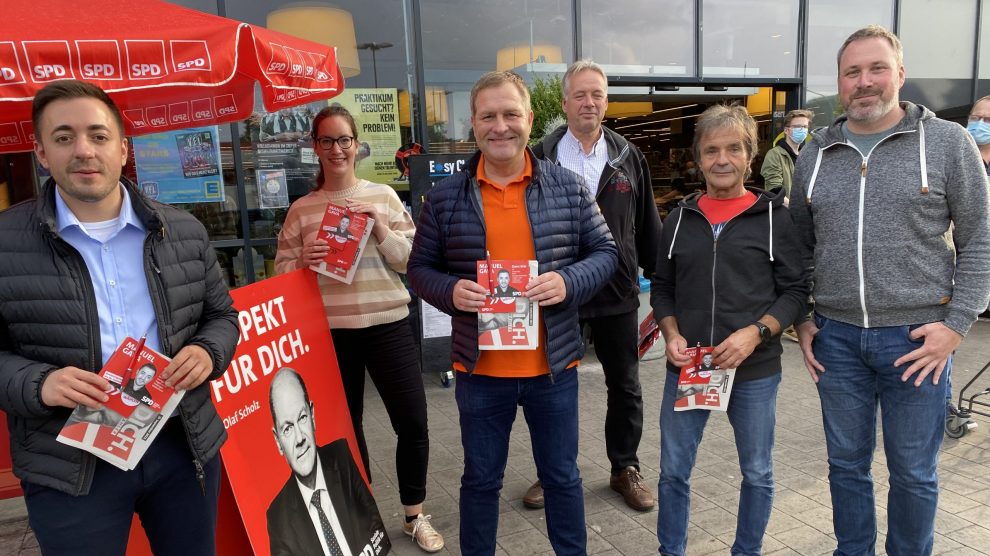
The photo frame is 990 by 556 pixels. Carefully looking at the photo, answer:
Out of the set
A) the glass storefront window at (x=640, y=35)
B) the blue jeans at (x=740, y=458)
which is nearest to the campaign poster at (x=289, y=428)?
the blue jeans at (x=740, y=458)

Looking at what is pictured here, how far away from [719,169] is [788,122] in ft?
16.5

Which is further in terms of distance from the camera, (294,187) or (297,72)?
(294,187)

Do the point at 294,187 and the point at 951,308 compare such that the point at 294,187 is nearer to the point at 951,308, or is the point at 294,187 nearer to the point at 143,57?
the point at 143,57

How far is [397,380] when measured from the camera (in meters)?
3.00

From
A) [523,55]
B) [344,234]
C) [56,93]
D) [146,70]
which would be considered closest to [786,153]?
[523,55]

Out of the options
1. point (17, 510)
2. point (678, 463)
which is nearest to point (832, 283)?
point (678, 463)

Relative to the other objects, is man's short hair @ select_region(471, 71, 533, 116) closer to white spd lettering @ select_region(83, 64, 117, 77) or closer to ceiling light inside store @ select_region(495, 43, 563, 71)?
white spd lettering @ select_region(83, 64, 117, 77)

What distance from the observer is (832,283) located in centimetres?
238

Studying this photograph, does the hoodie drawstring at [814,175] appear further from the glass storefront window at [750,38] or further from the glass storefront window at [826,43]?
the glass storefront window at [826,43]

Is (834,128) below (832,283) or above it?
above

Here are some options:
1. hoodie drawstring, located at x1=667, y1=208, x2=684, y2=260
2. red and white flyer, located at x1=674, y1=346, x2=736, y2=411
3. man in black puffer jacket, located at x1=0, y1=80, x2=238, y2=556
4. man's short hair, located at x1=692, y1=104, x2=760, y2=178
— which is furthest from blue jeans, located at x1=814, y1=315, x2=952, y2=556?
man in black puffer jacket, located at x1=0, y1=80, x2=238, y2=556

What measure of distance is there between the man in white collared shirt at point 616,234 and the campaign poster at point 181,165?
3.47 metres

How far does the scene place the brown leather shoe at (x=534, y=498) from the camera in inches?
134

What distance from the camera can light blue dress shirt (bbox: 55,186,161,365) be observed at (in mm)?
1771
